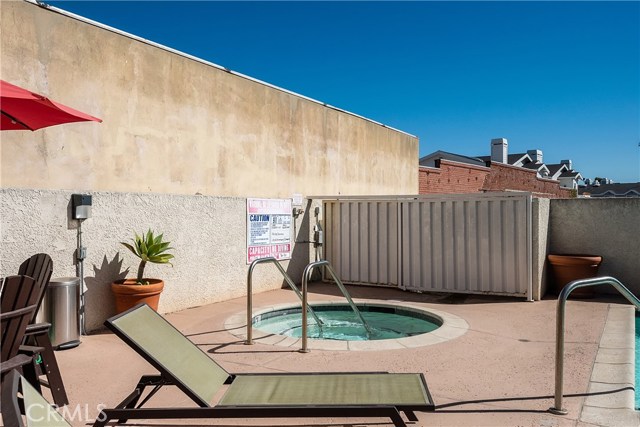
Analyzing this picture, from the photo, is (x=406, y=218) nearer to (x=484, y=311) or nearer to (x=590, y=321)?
(x=484, y=311)

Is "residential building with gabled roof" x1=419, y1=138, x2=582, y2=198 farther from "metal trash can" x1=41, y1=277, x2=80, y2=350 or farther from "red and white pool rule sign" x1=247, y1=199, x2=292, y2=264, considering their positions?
"metal trash can" x1=41, y1=277, x2=80, y2=350

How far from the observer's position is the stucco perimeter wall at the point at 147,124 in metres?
6.39

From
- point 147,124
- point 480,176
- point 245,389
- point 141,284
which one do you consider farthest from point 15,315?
point 480,176

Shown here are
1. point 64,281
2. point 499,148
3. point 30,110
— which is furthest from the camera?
point 499,148

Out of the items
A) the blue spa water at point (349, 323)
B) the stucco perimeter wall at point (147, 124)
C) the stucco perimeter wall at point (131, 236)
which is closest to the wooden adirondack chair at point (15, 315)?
the stucco perimeter wall at point (131, 236)

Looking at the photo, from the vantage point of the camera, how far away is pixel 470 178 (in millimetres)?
20125

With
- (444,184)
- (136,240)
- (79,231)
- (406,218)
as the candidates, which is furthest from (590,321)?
(444,184)

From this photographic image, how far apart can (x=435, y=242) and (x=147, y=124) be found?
18.7 ft

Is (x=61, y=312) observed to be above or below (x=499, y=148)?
below

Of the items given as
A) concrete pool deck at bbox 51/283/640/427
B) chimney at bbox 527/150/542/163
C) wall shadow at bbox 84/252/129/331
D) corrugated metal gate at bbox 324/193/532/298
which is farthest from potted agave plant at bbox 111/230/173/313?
chimney at bbox 527/150/542/163

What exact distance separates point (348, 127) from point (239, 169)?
4922mm

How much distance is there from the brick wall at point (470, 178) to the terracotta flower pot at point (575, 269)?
908 centimetres

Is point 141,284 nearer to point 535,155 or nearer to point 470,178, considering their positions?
point 470,178

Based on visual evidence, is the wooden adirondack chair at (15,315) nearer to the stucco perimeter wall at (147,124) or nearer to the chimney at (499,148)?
the stucco perimeter wall at (147,124)
